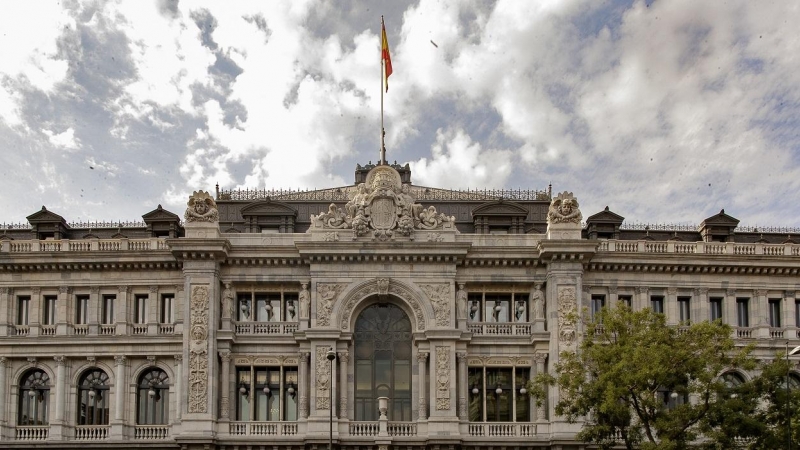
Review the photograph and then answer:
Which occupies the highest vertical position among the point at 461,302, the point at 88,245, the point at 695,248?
the point at 88,245

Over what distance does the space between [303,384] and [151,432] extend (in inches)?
399

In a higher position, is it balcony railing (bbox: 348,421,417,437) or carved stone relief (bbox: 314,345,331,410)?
carved stone relief (bbox: 314,345,331,410)

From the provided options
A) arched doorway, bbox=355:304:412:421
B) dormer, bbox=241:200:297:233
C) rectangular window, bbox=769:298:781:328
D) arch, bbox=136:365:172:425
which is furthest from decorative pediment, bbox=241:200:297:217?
rectangular window, bbox=769:298:781:328

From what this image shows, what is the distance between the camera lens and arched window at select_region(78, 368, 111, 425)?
6600 centimetres

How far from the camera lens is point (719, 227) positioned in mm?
70938

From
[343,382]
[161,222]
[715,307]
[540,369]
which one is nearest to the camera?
[343,382]

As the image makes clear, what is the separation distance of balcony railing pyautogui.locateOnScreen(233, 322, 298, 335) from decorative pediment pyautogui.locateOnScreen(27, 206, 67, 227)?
15223 mm

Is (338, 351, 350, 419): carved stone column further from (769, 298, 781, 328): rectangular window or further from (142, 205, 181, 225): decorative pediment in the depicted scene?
(769, 298, 781, 328): rectangular window

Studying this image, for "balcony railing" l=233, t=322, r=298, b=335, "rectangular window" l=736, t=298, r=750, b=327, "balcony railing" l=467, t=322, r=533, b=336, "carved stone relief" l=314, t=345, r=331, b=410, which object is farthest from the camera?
"rectangular window" l=736, t=298, r=750, b=327

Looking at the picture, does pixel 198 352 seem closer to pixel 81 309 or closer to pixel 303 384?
pixel 303 384

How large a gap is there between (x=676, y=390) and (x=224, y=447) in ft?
91.1

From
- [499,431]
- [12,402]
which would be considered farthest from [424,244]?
[12,402]

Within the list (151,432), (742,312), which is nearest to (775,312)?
(742,312)

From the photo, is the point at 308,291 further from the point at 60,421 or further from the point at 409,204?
the point at 60,421
